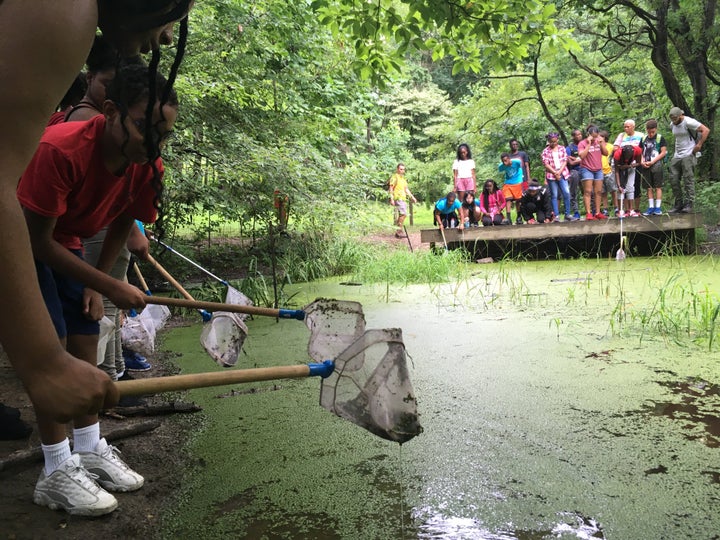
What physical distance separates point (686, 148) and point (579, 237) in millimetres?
1563

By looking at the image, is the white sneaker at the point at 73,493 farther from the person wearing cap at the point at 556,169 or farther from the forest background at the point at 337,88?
the person wearing cap at the point at 556,169

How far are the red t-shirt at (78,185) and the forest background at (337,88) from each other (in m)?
1.67

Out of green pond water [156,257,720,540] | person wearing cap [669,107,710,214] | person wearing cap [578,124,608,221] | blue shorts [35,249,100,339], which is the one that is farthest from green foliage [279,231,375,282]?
blue shorts [35,249,100,339]

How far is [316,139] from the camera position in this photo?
21.2 feet

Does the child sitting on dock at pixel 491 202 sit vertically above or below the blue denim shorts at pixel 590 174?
below

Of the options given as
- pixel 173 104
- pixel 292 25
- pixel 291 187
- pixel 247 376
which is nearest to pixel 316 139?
pixel 292 25

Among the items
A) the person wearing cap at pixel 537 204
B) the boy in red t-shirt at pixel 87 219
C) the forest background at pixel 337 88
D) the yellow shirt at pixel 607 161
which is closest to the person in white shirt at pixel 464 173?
the person wearing cap at pixel 537 204

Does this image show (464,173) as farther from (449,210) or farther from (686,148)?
(686,148)

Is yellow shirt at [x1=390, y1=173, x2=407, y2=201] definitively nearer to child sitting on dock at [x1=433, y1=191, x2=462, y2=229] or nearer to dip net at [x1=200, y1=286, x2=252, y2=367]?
child sitting on dock at [x1=433, y1=191, x2=462, y2=229]

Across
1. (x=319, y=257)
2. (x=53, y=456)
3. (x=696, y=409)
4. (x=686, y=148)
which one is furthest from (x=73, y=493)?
(x=686, y=148)

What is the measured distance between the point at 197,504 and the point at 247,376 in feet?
2.30

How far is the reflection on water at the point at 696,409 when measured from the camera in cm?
182

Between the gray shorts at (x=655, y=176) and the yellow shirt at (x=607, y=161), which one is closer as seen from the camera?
the gray shorts at (x=655, y=176)

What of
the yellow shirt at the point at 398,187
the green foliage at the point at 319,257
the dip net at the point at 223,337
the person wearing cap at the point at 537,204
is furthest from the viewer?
the yellow shirt at the point at 398,187
